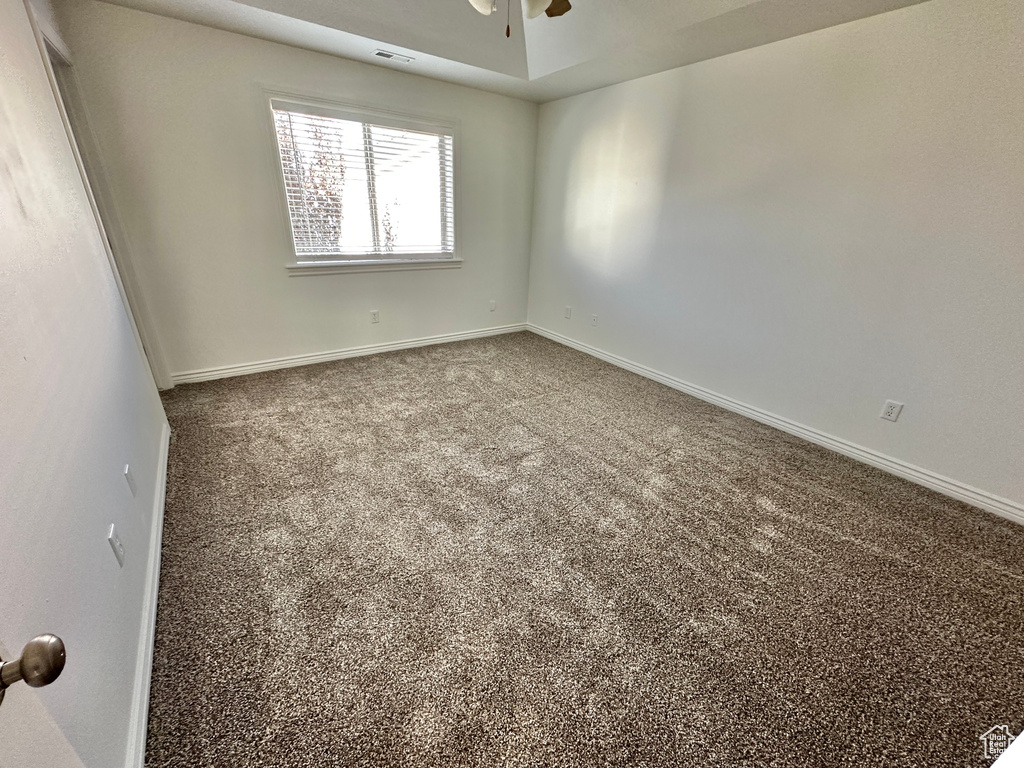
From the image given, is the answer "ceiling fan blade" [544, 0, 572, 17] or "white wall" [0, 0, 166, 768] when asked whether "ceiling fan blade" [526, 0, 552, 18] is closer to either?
"ceiling fan blade" [544, 0, 572, 17]

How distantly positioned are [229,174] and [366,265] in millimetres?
1097

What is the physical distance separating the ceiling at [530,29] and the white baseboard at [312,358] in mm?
2241

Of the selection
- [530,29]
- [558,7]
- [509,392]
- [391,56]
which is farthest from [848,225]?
[391,56]

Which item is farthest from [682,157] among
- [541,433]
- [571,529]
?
[571,529]

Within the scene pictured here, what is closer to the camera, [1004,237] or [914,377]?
[1004,237]

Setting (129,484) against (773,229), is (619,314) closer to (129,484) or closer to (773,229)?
(773,229)

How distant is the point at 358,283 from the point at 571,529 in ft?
9.40

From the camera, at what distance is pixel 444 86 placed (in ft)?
11.2

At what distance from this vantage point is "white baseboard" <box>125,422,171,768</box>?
100 centimetres

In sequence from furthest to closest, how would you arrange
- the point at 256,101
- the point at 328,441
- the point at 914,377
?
the point at 256,101, the point at 328,441, the point at 914,377

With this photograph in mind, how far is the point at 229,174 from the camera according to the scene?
2814mm

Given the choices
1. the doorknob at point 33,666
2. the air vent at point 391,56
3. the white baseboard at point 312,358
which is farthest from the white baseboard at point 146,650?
the air vent at point 391,56

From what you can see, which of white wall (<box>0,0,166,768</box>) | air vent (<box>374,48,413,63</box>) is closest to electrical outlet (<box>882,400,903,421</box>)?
white wall (<box>0,0,166,768</box>)

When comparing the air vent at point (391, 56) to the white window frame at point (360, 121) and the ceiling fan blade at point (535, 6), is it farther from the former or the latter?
the ceiling fan blade at point (535, 6)
